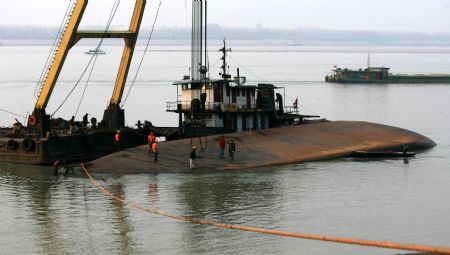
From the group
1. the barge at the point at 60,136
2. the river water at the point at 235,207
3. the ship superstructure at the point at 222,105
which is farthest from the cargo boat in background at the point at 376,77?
the barge at the point at 60,136

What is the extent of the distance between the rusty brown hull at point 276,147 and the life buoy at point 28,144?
14.8 feet

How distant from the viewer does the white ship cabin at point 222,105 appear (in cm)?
5153

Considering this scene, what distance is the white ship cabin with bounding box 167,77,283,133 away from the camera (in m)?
51.5

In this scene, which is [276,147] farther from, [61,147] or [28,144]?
[28,144]

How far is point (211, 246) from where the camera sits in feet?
98.0

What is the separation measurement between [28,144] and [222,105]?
11509 millimetres

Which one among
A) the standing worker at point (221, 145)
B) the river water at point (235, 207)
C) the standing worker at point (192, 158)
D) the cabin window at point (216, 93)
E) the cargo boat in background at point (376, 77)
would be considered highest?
the cargo boat in background at point (376, 77)

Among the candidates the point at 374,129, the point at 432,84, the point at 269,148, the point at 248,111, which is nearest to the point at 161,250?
the point at 269,148

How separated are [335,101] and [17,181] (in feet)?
238

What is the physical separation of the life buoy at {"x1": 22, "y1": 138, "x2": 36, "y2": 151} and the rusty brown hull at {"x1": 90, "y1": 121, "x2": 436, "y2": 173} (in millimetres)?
4524

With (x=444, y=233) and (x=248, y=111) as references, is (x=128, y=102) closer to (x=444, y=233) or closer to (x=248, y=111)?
(x=248, y=111)

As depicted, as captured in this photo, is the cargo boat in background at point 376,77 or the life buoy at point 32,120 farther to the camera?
the cargo boat in background at point 376,77

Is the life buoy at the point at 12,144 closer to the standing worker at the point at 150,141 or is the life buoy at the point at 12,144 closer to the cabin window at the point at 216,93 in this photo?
the standing worker at the point at 150,141

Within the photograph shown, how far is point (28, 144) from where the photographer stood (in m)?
47.6
